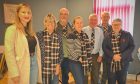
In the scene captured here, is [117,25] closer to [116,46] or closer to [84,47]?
[116,46]

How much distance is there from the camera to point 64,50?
3240mm

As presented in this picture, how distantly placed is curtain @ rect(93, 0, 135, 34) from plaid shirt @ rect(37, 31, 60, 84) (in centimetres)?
312

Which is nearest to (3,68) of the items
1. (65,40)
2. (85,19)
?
(65,40)

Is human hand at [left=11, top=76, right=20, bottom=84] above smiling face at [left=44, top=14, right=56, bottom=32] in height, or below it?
below

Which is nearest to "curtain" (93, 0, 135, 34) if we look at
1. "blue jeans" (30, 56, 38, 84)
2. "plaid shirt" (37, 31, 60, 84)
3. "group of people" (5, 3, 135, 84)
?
"group of people" (5, 3, 135, 84)

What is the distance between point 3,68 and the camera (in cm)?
423

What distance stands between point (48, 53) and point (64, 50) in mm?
538

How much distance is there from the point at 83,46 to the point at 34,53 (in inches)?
40.6

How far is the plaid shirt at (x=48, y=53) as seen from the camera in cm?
274

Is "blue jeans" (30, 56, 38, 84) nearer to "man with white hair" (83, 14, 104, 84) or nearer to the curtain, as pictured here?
"man with white hair" (83, 14, 104, 84)

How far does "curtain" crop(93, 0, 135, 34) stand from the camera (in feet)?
17.5

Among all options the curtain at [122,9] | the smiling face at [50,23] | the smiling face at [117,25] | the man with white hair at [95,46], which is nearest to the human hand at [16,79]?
the smiling face at [50,23]

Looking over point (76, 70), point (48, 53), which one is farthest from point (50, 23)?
point (76, 70)

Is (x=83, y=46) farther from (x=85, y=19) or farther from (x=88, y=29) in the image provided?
(x=85, y=19)
